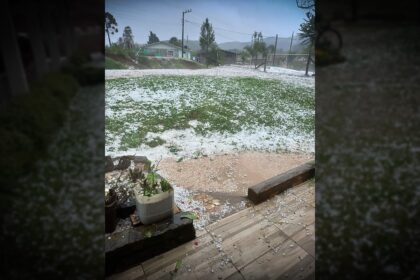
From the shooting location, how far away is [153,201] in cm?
223

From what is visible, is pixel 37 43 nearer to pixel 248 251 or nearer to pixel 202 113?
pixel 248 251

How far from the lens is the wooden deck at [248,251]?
6.91 ft

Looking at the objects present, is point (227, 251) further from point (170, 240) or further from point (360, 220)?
point (360, 220)

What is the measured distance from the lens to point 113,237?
215cm

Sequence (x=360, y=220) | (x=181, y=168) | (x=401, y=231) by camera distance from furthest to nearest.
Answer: (x=181, y=168)
(x=360, y=220)
(x=401, y=231)

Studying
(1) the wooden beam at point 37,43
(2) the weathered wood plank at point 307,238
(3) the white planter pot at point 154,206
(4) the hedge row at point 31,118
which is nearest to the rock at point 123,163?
(4) the hedge row at point 31,118

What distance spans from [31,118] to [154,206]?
1222mm

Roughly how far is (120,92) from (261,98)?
18.4 feet

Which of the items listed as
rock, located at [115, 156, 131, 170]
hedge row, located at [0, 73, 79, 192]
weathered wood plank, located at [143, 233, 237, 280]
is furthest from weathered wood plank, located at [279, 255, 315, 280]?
rock, located at [115, 156, 131, 170]

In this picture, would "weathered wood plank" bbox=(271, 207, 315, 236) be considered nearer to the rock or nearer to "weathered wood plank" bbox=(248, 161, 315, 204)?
"weathered wood plank" bbox=(248, 161, 315, 204)

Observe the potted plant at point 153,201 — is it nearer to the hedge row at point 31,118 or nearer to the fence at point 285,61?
the hedge row at point 31,118

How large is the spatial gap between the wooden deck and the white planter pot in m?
0.35

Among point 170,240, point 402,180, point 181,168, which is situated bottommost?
point 181,168

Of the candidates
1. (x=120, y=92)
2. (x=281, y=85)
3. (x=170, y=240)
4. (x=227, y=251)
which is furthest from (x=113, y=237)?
(x=281, y=85)
